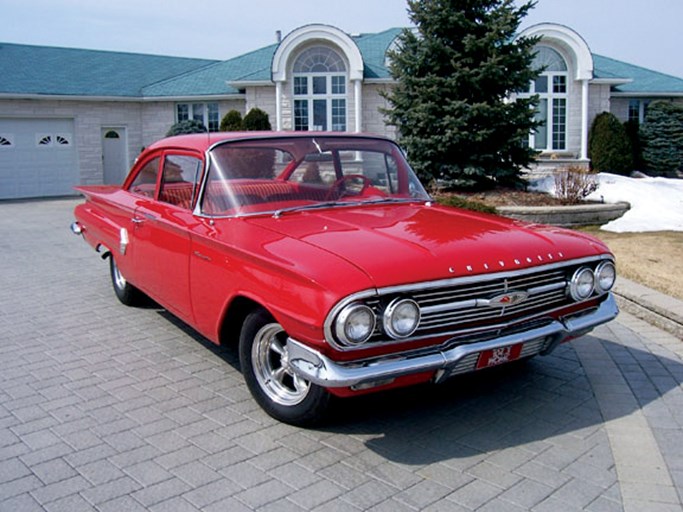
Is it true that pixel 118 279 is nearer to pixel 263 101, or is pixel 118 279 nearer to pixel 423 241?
pixel 423 241

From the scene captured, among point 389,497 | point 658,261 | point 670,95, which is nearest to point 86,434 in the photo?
point 389,497

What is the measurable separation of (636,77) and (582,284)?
22630mm

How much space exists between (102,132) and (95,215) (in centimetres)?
1764

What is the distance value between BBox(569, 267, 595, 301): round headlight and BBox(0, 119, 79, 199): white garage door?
20564 millimetres

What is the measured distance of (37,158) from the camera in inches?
857

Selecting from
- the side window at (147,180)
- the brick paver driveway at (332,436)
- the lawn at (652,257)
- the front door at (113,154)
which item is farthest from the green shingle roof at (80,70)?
the brick paver driveway at (332,436)

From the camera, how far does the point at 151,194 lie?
19.1ft

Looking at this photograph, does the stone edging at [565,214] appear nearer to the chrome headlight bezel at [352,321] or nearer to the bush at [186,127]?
the chrome headlight bezel at [352,321]

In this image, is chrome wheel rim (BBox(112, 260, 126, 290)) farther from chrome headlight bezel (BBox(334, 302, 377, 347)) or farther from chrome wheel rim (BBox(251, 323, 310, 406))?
chrome headlight bezel (BBox(334, 302, 377, 347))

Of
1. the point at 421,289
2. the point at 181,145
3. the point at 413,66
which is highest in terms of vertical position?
the point at 413,66

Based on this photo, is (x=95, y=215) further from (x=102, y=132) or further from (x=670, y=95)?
(x=670, y=95)

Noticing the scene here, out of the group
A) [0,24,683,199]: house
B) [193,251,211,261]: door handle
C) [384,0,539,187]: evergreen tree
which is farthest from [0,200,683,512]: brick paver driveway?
[0,24,683,199]: house

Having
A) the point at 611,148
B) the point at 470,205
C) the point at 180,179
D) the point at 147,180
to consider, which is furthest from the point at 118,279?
the point at 611,148

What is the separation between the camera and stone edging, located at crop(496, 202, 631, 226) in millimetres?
11469
